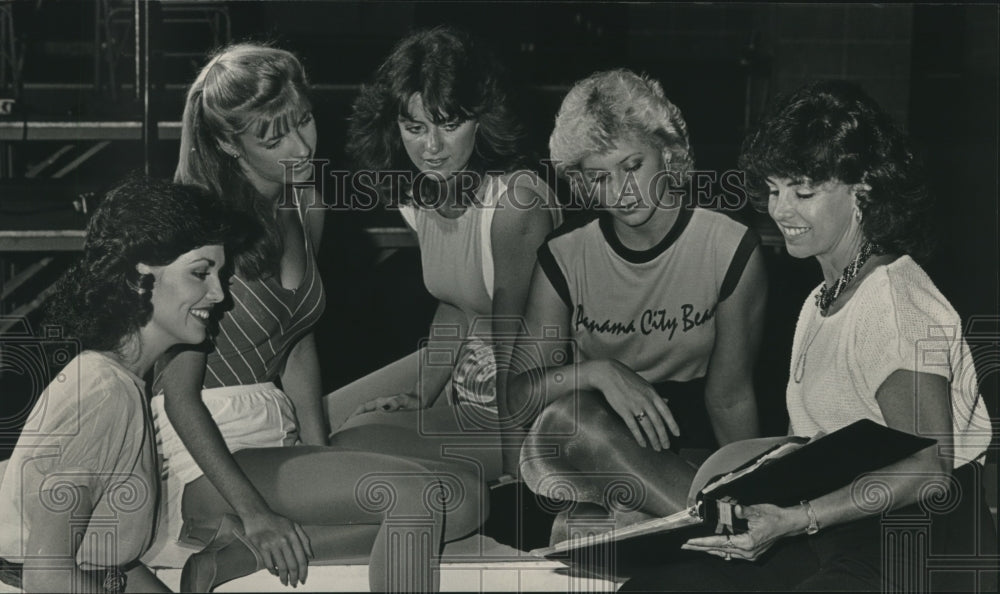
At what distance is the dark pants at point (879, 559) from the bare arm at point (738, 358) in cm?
38

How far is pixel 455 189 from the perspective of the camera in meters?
2.96


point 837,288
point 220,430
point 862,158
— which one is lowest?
point 220,430

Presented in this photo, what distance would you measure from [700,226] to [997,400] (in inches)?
36.9

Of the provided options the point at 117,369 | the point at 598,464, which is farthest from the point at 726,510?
the point at 117,369

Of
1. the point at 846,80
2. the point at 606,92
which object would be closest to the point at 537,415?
the point at 606,92

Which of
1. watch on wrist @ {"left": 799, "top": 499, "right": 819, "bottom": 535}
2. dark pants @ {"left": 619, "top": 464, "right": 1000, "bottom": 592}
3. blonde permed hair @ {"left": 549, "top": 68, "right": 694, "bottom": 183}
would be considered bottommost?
dark pants @ {"left": 619, "top": 464, "right": 1000, "bottom": 592}

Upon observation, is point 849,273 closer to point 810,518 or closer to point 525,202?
point 810,518

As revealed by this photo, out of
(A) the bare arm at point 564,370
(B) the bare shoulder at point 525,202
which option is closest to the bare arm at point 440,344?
(A) the bare arm at point 564,370

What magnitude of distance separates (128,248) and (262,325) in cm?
34

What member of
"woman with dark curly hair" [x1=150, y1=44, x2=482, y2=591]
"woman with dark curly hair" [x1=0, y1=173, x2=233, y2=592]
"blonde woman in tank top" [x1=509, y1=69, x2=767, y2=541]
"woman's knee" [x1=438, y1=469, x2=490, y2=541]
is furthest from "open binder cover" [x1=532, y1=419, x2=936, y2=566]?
"woman with dark curly hair" [x1=0, y1=173, x2=233, y2=592]

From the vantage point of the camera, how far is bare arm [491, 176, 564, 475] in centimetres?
296

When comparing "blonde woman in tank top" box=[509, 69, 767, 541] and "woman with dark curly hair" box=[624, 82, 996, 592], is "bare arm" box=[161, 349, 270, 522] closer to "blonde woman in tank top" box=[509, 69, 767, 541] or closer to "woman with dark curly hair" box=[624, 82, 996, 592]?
"blonde woman in tank top" box=[509, 69, 767, 541]

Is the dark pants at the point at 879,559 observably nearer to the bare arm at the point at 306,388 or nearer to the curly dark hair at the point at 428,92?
the bare arm at the point at 306,388

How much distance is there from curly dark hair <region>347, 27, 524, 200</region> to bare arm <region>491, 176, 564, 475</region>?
0.08 metres
